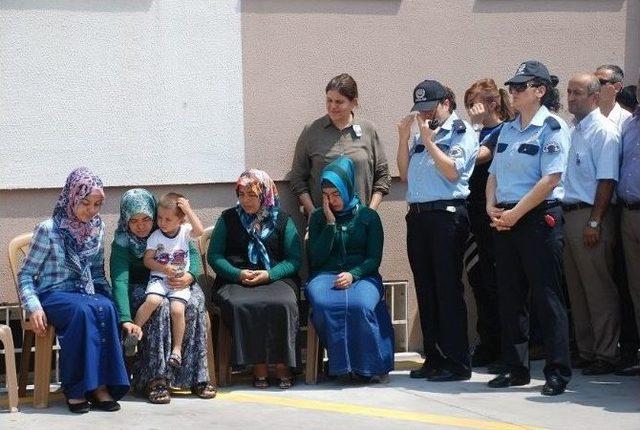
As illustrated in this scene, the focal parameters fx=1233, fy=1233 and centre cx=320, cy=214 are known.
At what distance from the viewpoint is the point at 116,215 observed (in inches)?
315

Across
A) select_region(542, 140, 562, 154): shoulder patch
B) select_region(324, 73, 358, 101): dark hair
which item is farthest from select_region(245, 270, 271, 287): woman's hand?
select_region(542, 140, 562, 154): shoulder patch

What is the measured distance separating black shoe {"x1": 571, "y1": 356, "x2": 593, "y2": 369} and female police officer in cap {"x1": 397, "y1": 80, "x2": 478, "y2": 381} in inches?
34.2

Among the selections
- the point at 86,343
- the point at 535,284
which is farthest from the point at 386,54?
the point at 86,343

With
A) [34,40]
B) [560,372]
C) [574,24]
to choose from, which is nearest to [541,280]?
[560,372]

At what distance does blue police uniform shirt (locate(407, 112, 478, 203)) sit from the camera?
302 inches

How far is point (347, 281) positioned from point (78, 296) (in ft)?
5.57

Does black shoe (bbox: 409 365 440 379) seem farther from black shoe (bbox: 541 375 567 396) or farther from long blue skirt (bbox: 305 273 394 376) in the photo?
black shoe (bbox: 541 375 567 396)

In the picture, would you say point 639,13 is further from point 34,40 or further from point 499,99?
point 34,40

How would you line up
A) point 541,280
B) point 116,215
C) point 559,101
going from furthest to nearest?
point 559,101
point 116,215
point 541,280

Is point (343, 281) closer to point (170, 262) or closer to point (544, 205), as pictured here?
point (170, 262)

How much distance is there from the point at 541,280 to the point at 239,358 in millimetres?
1866

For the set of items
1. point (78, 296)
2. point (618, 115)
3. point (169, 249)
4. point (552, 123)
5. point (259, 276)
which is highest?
point (618, 115)

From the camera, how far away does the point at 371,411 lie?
6.95 m

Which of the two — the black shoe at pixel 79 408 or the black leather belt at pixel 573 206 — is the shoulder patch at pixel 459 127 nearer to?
the black leather belt at pixel 573 206
